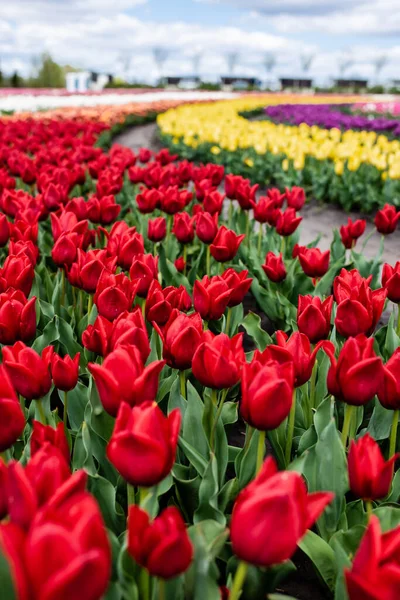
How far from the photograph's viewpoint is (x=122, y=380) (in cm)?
125

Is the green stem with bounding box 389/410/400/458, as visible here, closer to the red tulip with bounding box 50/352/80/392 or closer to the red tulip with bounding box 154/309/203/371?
the red tulip with bounding box 154/309/203/371

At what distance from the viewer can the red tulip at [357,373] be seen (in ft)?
4.54

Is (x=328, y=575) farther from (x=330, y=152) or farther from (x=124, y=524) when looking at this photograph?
(x=330, y=152)

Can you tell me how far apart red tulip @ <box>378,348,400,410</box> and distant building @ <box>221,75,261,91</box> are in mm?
58687

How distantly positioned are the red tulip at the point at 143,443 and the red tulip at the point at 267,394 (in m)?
0.24

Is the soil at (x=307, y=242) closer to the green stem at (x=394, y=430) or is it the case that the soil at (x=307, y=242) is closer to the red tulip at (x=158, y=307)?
the green stem at (x=394, y=430)

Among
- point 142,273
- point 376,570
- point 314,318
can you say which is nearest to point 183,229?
point 142,273

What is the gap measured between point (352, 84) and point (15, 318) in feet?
213

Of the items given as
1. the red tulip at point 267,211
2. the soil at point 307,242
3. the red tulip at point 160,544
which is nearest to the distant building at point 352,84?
the soil at point 307,242

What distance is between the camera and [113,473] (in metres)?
1.67

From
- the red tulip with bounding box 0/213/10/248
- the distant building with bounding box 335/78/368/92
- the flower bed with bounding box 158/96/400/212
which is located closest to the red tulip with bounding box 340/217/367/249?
the red tulip with bounding box 0/213/10/248

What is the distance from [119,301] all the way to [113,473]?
519 mm

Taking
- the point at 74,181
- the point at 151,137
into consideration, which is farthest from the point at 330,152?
the point at 151,137

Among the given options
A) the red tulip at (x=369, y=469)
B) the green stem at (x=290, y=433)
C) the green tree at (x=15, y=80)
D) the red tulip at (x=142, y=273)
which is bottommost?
the green stem at (x=290, y=433)
